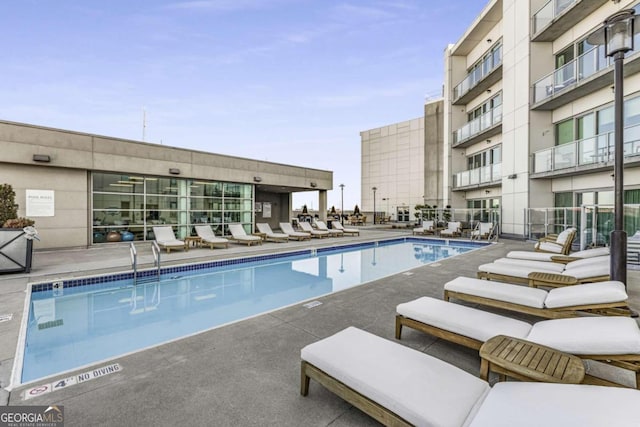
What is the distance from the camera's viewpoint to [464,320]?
2.66m

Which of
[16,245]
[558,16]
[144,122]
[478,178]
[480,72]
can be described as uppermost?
[480,72]

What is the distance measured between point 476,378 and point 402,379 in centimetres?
44

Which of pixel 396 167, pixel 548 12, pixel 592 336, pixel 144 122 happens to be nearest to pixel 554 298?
pixel 592 336

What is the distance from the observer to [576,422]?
3.97ft

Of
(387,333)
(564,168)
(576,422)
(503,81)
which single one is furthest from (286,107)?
(576,422)

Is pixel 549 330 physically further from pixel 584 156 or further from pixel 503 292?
pixel 584 156

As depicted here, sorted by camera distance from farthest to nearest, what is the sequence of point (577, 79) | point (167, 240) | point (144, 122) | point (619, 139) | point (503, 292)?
A: point (144, 122) < point (577, 79) < point (167, 240) < point (619, 139) < point (503, 292)

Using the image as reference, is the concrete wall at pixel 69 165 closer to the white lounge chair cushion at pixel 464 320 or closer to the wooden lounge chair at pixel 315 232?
the wooden lounge chair at pixel 315 232

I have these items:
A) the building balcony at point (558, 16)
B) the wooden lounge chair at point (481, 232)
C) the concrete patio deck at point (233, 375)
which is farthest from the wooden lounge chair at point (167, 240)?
the building balcony at point (558, 16)

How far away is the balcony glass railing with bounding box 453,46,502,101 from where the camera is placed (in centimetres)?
1488

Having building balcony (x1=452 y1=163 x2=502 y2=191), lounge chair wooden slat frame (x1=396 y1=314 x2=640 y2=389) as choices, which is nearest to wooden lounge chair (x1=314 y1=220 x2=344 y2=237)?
building balcony (x1=452 y1=163 x2=502 y2=191)

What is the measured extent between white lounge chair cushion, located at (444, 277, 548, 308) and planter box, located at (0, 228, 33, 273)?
318 inches

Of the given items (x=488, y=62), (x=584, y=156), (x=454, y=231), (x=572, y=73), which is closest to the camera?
(x=584, y=156)

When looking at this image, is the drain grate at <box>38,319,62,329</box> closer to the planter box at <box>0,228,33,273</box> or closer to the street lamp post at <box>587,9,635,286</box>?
the planter box at <box>0,228,33,273</box>
